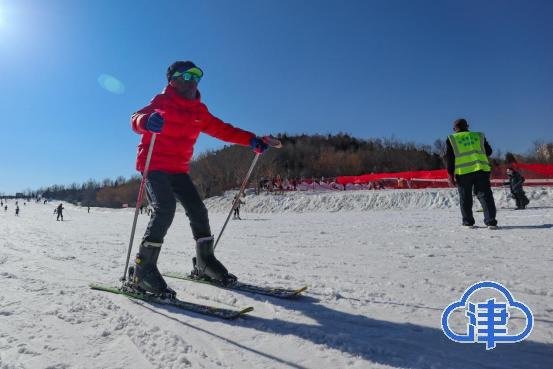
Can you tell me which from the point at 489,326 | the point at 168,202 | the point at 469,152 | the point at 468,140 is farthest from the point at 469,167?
the point at 168,202

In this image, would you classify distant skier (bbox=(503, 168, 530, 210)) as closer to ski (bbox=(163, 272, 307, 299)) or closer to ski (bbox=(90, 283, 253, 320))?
ski (bbox=(163, 272, 307, 299))

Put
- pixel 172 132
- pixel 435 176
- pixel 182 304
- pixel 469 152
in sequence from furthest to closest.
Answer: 1. pixel 435 176
2. pixel 469 152
3. pixel 172 132
4. pixel 182 304

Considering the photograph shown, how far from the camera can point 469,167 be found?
6207 millimetres

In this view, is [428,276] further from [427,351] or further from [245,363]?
[245,363]

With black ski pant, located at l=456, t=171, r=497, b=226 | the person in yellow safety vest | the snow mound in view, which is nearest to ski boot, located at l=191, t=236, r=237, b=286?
the person in yellow safety vest

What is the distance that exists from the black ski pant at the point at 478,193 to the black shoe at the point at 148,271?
5.33m

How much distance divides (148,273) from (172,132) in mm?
1182

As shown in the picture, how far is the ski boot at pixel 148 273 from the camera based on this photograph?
279 centimetres

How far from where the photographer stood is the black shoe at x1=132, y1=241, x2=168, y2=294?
2.80 m

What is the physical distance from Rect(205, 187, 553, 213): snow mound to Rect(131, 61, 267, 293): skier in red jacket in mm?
15390

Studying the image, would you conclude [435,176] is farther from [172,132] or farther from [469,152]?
[172,132]

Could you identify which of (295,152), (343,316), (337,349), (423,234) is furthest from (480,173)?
(295,152)

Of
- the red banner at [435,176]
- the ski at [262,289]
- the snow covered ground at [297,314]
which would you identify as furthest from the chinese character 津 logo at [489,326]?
the red banner at [435,176]

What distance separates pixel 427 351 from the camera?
1736 millimetres
